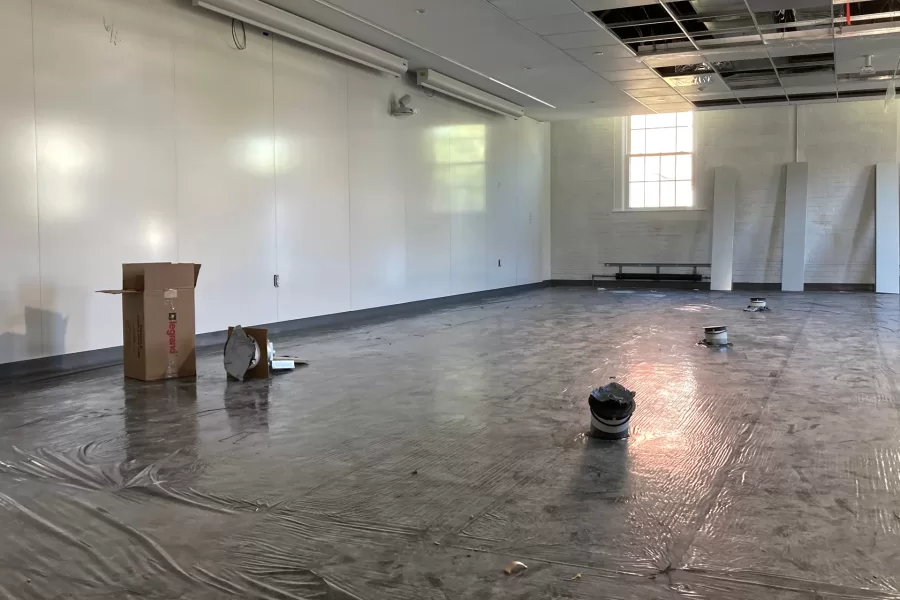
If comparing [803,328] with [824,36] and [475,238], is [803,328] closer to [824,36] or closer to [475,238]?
[824,36]

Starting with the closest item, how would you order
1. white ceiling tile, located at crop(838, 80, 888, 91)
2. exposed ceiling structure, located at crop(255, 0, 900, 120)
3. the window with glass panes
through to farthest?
exposed ceiling structure, located at crop(255, 0, 900, 120) < white ceiling tile, located at crop(838, 80, 888, 91) < the window with glass panes

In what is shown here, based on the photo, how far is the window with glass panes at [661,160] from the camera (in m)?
13.5

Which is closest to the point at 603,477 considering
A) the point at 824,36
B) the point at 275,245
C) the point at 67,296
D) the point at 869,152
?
the point at 67,296

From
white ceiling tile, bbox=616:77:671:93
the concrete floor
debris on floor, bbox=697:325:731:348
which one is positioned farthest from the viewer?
white ceiling tile, bbox=616:77:671:93

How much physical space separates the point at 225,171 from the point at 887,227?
10552 mm

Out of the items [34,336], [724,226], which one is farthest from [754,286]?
[34,336]

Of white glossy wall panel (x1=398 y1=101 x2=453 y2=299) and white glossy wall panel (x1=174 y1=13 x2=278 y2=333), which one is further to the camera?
white glossy wall panel (x1=398 y1=101 x2=453 y2=299)

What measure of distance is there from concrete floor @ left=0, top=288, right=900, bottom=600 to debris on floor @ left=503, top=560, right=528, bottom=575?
0.08 ft

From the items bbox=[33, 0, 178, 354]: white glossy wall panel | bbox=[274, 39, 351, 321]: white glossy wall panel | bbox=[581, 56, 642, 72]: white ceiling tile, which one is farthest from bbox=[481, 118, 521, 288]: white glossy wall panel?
bbox=[33, 0, 178, 354]: white glossy wall panel

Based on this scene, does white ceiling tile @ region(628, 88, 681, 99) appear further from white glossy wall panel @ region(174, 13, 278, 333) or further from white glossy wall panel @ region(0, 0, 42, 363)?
white glossy wall panel @ region(0, 0, 42, 363)

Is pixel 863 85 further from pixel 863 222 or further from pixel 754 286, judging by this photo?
pixel 754 286

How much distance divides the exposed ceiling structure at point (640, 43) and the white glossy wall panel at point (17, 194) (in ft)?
7.94

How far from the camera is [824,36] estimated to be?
7742 millimetres

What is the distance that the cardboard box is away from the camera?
4.73 m
